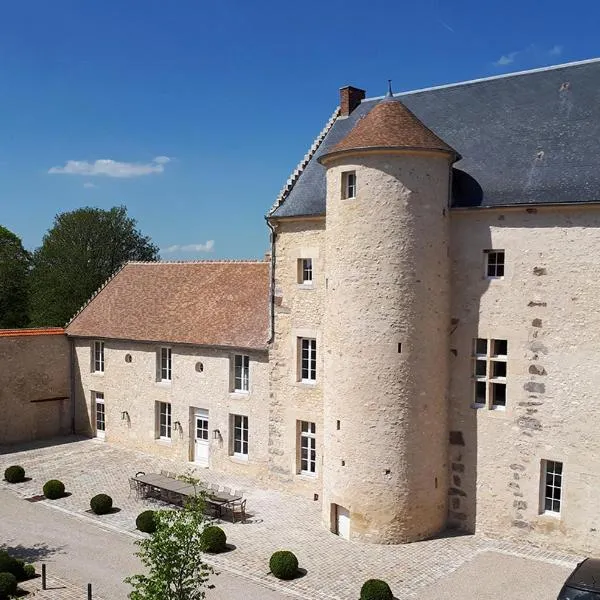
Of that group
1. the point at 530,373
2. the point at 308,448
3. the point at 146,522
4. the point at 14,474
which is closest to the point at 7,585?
the point at 146,522

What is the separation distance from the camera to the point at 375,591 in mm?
14852

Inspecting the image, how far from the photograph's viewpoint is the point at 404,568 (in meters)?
17.2

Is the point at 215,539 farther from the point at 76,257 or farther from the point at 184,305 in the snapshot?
the point at 76,257

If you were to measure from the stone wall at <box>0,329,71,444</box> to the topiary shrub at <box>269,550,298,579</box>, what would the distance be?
1851 centimetres

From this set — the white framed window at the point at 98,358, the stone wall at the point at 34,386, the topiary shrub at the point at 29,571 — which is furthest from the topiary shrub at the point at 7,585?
the white framed window at the point at 98,358

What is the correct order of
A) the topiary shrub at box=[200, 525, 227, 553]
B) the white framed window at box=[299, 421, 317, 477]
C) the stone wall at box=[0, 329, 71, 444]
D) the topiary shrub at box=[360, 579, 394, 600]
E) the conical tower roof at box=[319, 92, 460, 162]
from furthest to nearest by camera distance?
the stone wall at box=[0, 329, 71, 444] → the white framed window at box=[299, 421, 317, 477] → the conical tower roof at box=[319, 92, 460, 162] → the topiary shrub at box=[200, 525, 227, 553] → the topiary shrub at box=[360, 579, 394, 600]

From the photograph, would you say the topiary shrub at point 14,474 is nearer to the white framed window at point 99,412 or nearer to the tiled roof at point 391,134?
the white framed window at point 99,412

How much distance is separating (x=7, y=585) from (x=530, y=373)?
14.7m

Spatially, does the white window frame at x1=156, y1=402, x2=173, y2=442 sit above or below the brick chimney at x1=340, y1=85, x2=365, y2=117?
below

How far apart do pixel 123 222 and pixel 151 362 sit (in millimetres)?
32659

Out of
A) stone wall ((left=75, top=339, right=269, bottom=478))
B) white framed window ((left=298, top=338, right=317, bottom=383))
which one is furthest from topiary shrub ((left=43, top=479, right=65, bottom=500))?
white framed window ((left=298, top=338, right=317, bottom=383))

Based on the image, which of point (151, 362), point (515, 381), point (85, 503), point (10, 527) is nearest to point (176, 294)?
point (151, 362)

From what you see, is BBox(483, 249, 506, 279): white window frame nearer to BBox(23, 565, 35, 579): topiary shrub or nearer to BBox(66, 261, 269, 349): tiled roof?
BBox(66, 261, 269, 349): tiled roof

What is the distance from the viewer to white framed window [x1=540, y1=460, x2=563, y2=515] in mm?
18234
